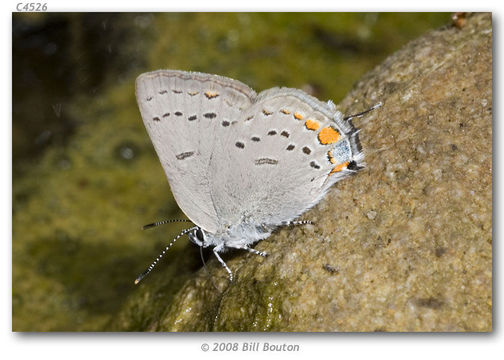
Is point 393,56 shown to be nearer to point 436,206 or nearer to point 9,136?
point 436,206

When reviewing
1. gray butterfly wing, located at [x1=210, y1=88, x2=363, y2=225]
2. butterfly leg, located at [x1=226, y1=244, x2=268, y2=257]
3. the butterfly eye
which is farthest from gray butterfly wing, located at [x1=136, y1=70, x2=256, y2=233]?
butterfly leg, located at [x1=226, y1=244, x2=268, y2=257]

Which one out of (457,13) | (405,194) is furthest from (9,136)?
(457,13)

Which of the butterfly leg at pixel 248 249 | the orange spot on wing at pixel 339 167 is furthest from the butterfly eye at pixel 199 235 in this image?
the orange spot on wing at pixel 339 167

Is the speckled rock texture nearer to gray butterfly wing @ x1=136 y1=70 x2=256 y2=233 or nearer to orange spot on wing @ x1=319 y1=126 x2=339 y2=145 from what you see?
orange spot on wing @ x1=319 y1=126 x2=339 y2=145

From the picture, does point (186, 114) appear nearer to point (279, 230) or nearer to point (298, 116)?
point (298, 116)

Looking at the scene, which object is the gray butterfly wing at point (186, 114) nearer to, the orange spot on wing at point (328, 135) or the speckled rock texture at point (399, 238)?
the orange spot on wing at point (328, 135)

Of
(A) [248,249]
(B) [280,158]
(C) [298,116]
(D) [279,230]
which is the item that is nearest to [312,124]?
(C) [298,116]
